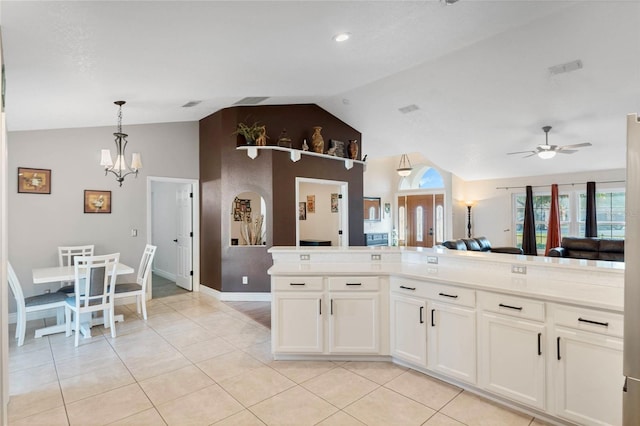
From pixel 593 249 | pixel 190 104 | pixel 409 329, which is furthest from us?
pixel 593 249

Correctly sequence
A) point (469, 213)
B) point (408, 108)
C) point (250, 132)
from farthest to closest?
1. point (469, 213)
2. point (408, 108)
3. point (250, 132)

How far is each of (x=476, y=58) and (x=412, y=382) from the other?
150 inches

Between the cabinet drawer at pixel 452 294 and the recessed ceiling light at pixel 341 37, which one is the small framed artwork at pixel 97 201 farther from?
the cabinet drawer at pixel 452 294

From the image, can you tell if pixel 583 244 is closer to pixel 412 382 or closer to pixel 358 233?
pixel 358 233

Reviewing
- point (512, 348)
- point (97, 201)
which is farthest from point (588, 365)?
point (97, 201)

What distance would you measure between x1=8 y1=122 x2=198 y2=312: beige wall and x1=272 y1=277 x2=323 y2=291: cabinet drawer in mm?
3336

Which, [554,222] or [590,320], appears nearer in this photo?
[590,320]

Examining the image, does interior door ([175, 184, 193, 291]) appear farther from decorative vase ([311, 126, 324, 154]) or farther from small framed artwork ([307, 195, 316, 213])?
small framed artwork ([307, 195, 316, 213])

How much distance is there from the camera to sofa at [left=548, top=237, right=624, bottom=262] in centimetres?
572

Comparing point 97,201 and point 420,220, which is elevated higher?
point 97,201

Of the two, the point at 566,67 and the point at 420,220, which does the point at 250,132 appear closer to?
the point at 566,67

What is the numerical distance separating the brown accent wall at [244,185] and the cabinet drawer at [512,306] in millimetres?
3472

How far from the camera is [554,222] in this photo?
7.73m

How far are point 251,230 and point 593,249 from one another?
615 cm
